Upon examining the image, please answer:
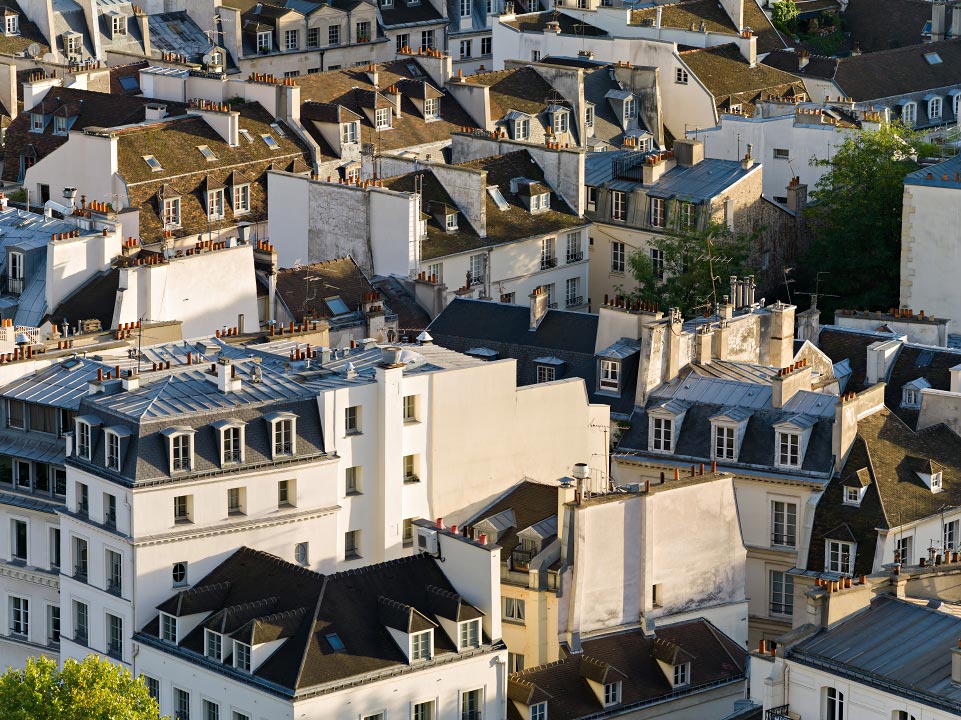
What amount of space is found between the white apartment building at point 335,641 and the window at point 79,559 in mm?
3425

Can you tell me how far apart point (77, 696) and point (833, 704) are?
1860 centimetres

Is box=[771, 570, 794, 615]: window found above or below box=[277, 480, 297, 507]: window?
below

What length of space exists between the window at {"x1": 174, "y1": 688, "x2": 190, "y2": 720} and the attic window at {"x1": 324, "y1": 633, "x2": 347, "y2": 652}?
4273 millimetres

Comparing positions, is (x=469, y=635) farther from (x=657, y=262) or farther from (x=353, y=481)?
(x=657, y=262)

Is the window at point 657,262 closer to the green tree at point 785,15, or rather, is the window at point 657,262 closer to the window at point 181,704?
the window at point 181,704

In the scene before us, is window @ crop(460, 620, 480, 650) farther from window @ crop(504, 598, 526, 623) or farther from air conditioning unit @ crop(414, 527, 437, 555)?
window @ crop(504, 598, 526, 623)

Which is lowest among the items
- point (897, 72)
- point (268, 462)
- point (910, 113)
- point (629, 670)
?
point (629, 670)

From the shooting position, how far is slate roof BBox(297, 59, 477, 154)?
126 metres

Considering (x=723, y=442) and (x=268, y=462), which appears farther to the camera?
(x=723, y=442)

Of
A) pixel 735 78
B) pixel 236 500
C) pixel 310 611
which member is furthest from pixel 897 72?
pixel 310 611

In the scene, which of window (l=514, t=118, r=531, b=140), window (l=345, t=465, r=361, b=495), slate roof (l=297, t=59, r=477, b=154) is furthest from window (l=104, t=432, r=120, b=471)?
window (l=514, t=118, r=531, b=140)

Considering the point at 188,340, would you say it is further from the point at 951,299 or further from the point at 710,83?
the point at 710,83

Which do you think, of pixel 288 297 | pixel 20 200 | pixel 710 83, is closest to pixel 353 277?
pixel 288 297

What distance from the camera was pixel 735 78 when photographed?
136125 millimetres
